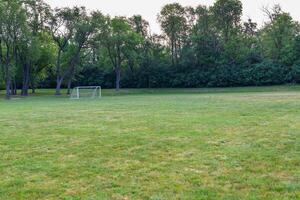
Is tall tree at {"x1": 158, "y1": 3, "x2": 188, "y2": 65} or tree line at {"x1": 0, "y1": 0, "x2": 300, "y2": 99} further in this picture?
tall tree at {"x1": 158, "y1": 3, "x2": 188, "y2": 65}

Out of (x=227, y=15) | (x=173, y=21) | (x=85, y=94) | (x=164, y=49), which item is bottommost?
(x=85, y=94)

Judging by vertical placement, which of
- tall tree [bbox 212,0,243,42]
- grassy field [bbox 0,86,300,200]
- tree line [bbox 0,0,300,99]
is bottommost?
grassy field [bbox 0,86,300,200]

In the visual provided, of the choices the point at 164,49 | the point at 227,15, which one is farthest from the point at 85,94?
the point at 227,15

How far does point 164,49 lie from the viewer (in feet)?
180

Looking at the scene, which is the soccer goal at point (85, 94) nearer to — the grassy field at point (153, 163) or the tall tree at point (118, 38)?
the tall tree at point (118, 38)

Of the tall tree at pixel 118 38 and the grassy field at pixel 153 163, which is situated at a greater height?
the tall tree at pixel 118 38

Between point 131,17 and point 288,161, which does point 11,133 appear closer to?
point 288,161

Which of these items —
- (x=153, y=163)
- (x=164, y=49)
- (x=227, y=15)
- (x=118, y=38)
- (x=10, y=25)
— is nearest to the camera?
(x=153, y=163)

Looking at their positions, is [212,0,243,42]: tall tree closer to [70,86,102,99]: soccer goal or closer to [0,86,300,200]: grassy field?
[70,86,102,99]: soccer goal

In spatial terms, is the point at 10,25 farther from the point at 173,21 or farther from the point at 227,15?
the point at 227,15

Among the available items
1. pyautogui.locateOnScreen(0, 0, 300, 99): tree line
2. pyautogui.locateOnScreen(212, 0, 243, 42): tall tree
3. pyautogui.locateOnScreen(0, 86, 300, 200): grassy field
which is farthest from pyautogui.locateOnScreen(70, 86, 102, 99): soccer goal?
pyautogui.locateOnScreen(0, 86, 300, 200): grassy field

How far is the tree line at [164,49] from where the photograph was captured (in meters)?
42.1

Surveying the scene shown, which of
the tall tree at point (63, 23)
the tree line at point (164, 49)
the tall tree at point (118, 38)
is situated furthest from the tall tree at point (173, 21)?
the tall tree at point (63, 23)

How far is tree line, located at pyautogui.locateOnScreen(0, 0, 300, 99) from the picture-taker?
4209 cm
